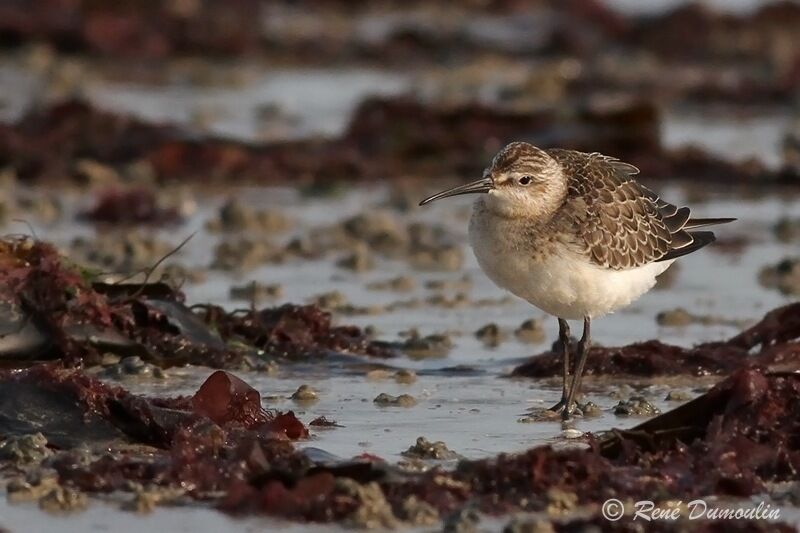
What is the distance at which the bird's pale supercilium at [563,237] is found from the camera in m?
5.98

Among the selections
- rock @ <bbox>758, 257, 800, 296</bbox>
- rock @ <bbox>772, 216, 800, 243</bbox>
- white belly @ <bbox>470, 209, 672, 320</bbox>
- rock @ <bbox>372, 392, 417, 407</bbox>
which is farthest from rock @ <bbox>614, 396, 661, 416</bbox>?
rock @ <bbox>772, 216, 800, 243</bbox>

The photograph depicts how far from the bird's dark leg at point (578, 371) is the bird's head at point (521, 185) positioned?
1.62ft

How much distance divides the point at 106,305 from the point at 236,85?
8.68m

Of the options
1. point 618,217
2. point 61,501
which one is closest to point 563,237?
point 618,217

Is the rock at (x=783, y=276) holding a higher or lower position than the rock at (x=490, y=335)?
higher

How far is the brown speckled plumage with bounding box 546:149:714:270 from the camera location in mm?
6160

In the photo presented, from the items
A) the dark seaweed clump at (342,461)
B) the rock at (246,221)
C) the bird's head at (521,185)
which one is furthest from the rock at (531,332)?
the rock at (246,221)

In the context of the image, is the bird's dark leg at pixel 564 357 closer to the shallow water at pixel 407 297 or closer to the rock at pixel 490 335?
the shallow water at pixel 407 297

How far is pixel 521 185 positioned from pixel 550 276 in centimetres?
40

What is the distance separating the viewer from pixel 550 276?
5.95 metres

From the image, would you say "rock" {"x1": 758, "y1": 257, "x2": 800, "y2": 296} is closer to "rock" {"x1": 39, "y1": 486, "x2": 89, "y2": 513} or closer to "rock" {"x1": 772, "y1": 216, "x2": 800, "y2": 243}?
"rock" {"x1": 772, "y1": 216, "x2": 800, "y2": 243}

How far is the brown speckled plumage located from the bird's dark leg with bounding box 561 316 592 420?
283 millimetres

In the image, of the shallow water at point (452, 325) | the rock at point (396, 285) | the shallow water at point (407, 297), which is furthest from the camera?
the rock at point (396, 285)

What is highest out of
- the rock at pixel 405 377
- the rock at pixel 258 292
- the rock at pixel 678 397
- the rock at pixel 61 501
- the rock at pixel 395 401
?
the rock at pixel 258 292
